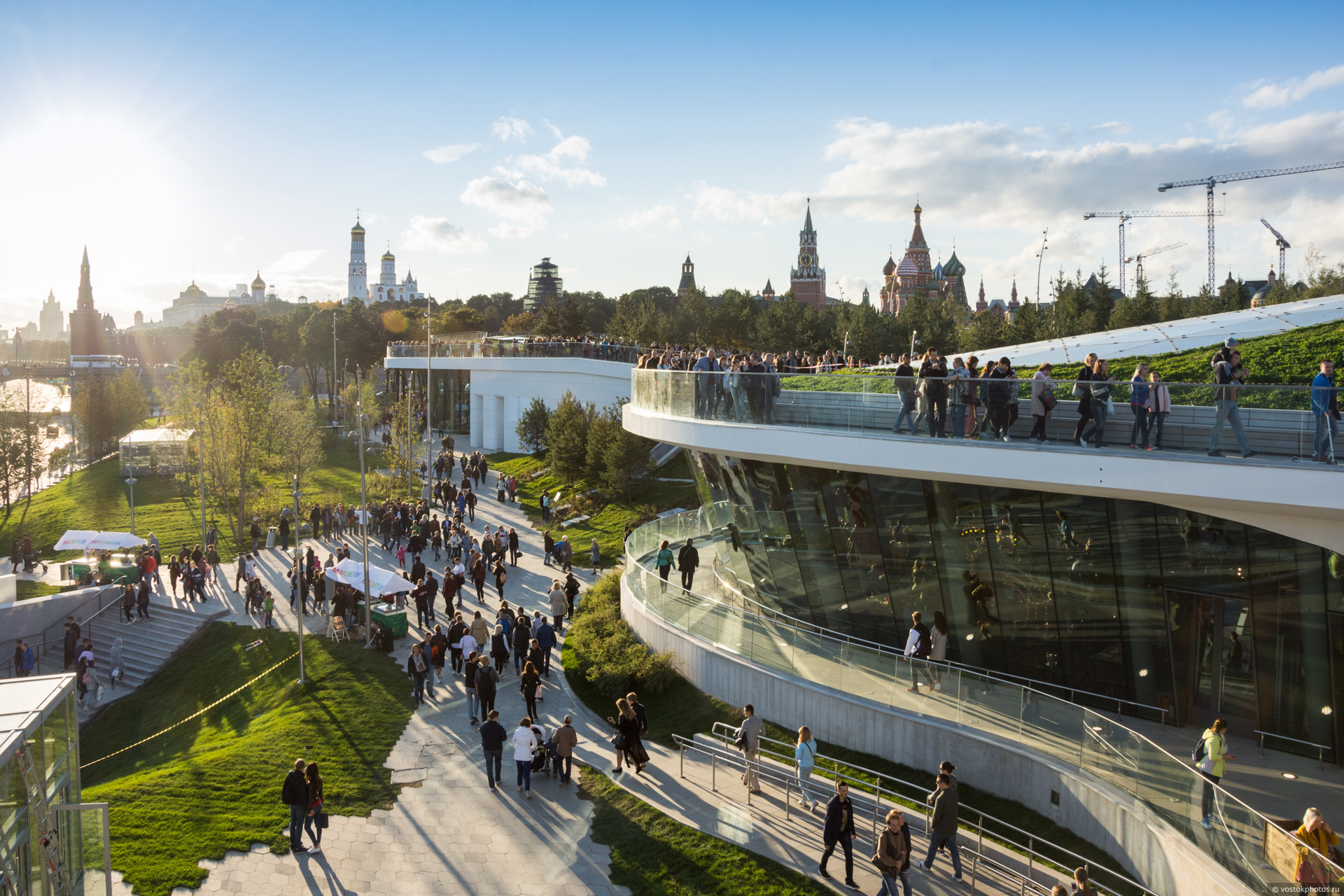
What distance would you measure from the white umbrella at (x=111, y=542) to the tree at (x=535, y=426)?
24742mm

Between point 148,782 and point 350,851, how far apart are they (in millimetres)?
5090

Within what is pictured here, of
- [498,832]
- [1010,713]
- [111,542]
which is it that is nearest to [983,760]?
[1010,713]

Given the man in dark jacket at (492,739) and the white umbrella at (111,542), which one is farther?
the white umbrella at (111,542)

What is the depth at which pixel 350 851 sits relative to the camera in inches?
493

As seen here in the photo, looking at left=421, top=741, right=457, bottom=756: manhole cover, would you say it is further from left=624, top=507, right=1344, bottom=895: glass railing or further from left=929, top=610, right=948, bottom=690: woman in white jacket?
left=929, top=610, right=948, bottom=690: woman in white jacket

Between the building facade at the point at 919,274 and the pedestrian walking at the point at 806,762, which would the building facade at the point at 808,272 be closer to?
the building facade at the point at 919,274

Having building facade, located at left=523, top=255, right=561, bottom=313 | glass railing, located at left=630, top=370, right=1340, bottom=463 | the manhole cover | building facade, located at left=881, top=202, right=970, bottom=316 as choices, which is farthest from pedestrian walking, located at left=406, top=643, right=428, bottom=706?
building facade, located at left=881, top=202, right=970, bottom=316

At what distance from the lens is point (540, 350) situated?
185ft

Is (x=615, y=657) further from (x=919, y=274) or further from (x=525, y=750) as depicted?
(x=919, y=274)

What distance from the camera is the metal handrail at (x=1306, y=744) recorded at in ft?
42.2

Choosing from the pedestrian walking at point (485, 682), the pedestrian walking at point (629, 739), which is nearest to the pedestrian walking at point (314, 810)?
the pedestrian walking at point (485, 682)


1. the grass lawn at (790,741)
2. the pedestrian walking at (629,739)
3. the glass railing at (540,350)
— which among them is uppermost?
the glass railing at (540,350)

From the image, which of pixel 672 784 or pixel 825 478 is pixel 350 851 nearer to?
pixel 672 784

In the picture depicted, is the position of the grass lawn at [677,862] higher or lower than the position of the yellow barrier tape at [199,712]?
higher
